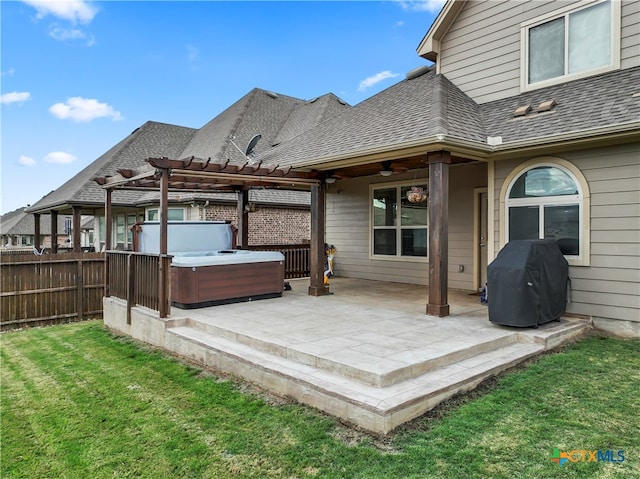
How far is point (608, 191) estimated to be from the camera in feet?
18.7

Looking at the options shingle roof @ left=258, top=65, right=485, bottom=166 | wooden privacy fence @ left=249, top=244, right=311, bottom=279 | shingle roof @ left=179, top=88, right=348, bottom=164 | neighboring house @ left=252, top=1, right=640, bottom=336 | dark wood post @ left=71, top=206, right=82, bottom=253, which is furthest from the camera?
shingle roof @ left=179, top=88, right=348, bottom=164

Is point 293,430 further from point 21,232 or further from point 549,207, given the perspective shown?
point 21,232

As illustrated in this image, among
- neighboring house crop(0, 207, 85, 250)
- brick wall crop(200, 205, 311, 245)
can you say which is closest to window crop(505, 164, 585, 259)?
brick wall crop(200, 205, 311, 245)

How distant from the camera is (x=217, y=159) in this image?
1423 cm

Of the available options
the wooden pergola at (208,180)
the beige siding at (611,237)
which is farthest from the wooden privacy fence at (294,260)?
the beige siding at (611,237)

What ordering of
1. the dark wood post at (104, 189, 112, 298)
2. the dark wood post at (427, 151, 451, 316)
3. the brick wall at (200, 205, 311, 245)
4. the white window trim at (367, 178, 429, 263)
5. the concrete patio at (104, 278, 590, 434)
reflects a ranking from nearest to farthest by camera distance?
the concrete patio at (104, 278, 590, 434) < the dark wood post at (427, 151, 451, 316) < the dark wood post at (104, 189, 112, 298) < the white window trim at (367, 178, 429, 263) < the brick wall at (200, 205, 311, 245)

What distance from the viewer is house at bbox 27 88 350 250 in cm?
1380

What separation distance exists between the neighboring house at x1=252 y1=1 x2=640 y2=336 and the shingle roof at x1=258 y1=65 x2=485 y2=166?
0.04 metres

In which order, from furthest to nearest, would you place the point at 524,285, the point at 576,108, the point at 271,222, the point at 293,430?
the point at 271,222 < the point at 576,108 < the point at 524,285 < the point at 293,430

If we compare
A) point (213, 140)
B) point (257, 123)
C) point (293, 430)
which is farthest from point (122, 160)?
point (293, 430)

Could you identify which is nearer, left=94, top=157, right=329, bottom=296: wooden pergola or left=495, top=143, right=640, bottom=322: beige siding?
left=495, top=143, right=640, bottom=322: beige siding

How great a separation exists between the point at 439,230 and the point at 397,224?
385cm

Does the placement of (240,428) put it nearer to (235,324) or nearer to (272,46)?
(235,324)

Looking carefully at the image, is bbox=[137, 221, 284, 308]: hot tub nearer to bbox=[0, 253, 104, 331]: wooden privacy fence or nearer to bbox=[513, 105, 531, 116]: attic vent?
bbox=[0, 253, 104, 331]: wooden privacy fence
